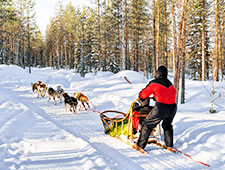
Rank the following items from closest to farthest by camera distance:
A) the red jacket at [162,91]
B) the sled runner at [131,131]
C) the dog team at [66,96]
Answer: the red jacket at [162,91]
the sled runner at [131,131]
the dog team at [66,96]

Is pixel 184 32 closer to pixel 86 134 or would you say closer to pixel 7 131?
pixel 86 134

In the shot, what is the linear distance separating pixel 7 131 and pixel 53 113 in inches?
115

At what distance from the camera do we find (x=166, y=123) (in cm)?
405

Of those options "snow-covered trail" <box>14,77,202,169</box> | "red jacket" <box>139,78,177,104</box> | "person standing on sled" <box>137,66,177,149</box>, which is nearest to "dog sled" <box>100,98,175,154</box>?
"snow-covered trail" <box>14,77,202,169</box>

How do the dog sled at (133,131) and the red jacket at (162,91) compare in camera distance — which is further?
the dog sled at (133,131)

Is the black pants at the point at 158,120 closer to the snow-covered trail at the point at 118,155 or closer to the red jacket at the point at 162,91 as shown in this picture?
the red jacket at the point at 162,91

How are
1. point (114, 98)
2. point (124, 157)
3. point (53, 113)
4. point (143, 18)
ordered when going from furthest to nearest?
point (143, 18)
point (114, 98)
point (53, 113)
point (124, 157)

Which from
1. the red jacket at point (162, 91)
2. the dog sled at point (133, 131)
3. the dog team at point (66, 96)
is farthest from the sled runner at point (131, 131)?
the dog team at point (66, 96)

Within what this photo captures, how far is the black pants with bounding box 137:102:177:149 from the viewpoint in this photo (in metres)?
3.75

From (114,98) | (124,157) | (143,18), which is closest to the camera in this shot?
(124,157)

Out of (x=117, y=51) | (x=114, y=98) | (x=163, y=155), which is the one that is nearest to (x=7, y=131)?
(x=163, y=155)

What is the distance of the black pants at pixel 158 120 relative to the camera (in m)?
3.75

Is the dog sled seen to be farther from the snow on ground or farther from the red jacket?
the red jacket

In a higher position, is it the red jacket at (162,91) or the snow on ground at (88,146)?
the red jacket at (162,91)
